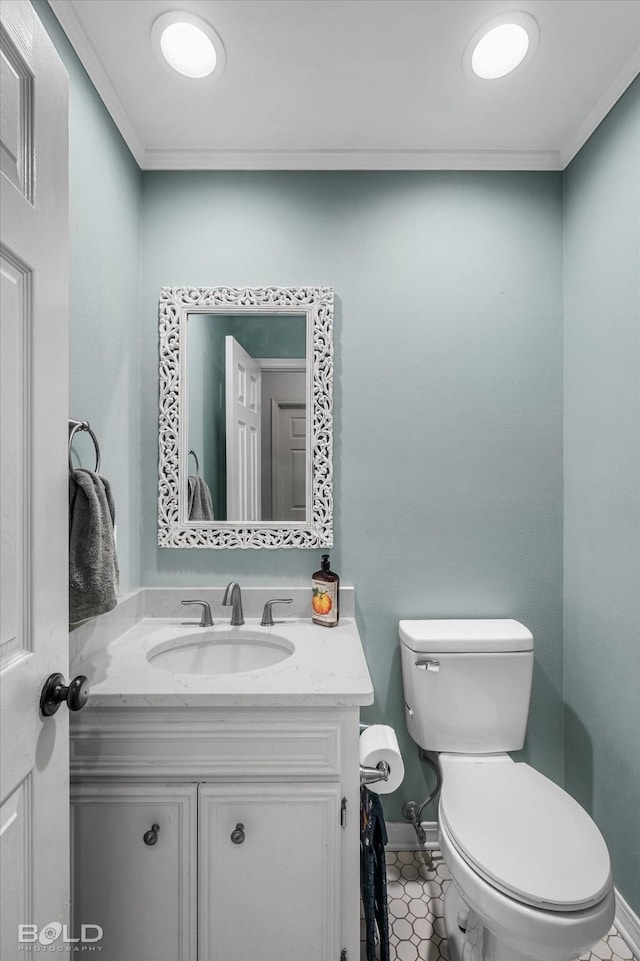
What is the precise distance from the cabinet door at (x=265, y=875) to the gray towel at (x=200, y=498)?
815 mm

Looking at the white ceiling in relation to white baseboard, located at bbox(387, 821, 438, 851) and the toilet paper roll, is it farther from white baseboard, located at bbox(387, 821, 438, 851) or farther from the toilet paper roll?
white baseboard, located at bbox(387, 821, 438, 851)

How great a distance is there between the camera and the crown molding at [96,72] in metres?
1.18

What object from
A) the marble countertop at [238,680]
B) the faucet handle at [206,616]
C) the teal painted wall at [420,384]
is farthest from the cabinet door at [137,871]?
the teal painted wall at [420,384]

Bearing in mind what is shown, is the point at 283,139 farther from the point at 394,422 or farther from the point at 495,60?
the point at 394,422

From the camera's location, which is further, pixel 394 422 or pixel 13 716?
pixel 394 422

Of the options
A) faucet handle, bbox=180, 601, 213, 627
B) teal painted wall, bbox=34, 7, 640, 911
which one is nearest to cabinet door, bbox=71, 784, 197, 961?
faucet handle, bbox=180, 601, 213, 627

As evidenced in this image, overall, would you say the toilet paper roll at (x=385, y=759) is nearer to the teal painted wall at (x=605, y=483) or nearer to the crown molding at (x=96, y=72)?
the teal painted wall at (x=605, y=483)

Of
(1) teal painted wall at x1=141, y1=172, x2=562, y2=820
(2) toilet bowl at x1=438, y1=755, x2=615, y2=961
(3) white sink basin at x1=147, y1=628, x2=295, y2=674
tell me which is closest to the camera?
(2) toilet bowl at x1=438, y1=755, x2=615, y2=961

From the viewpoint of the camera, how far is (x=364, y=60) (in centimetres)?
134

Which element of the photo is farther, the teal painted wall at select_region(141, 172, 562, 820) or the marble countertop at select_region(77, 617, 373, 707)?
the teal painted wall at select_region(141, 172, 562, 820)

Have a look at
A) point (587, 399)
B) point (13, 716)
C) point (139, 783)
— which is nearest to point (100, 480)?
point (13, 716)

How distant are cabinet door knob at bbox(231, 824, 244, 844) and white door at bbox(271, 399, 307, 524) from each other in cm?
86

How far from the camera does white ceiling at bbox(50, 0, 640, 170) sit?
1216mm

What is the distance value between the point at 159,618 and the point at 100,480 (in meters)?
0.72
